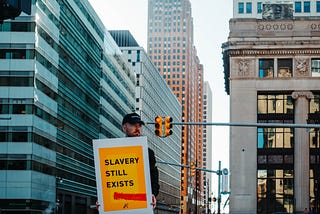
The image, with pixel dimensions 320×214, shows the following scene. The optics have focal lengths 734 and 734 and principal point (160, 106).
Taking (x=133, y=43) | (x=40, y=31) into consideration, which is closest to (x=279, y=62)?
(x=40, y=31)

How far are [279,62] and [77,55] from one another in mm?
25970

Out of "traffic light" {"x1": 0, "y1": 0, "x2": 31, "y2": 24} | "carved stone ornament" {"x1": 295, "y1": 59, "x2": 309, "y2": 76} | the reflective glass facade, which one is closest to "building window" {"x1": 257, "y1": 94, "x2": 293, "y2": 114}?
"carved stone ornament" {"x1": 295, "y1": 59, "x2": 309, "y2": 76}

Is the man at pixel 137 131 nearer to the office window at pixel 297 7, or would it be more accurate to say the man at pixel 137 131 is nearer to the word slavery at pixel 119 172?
the word slavery at pixel 119 172

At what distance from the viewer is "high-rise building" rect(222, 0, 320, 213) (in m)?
69.4

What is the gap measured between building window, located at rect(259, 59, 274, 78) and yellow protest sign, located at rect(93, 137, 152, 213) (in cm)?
6571

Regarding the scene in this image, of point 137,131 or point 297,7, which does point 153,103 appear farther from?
point 137,131

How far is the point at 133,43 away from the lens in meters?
160

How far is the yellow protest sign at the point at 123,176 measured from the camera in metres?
6.93

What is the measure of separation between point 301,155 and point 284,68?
341 inches

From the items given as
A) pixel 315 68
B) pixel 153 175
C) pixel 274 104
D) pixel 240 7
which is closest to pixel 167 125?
pixel 153 175

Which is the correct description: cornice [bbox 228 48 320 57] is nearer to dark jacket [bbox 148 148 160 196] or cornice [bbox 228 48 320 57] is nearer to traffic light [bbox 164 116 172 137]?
traffic light [bbox 164 116 172 137]

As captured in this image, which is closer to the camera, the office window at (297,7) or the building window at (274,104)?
the building window at (274,104)

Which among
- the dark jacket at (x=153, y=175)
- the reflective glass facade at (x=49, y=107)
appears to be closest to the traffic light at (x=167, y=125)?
the dark jacket at (x=153, y=175)

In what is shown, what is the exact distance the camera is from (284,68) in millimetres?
71625
